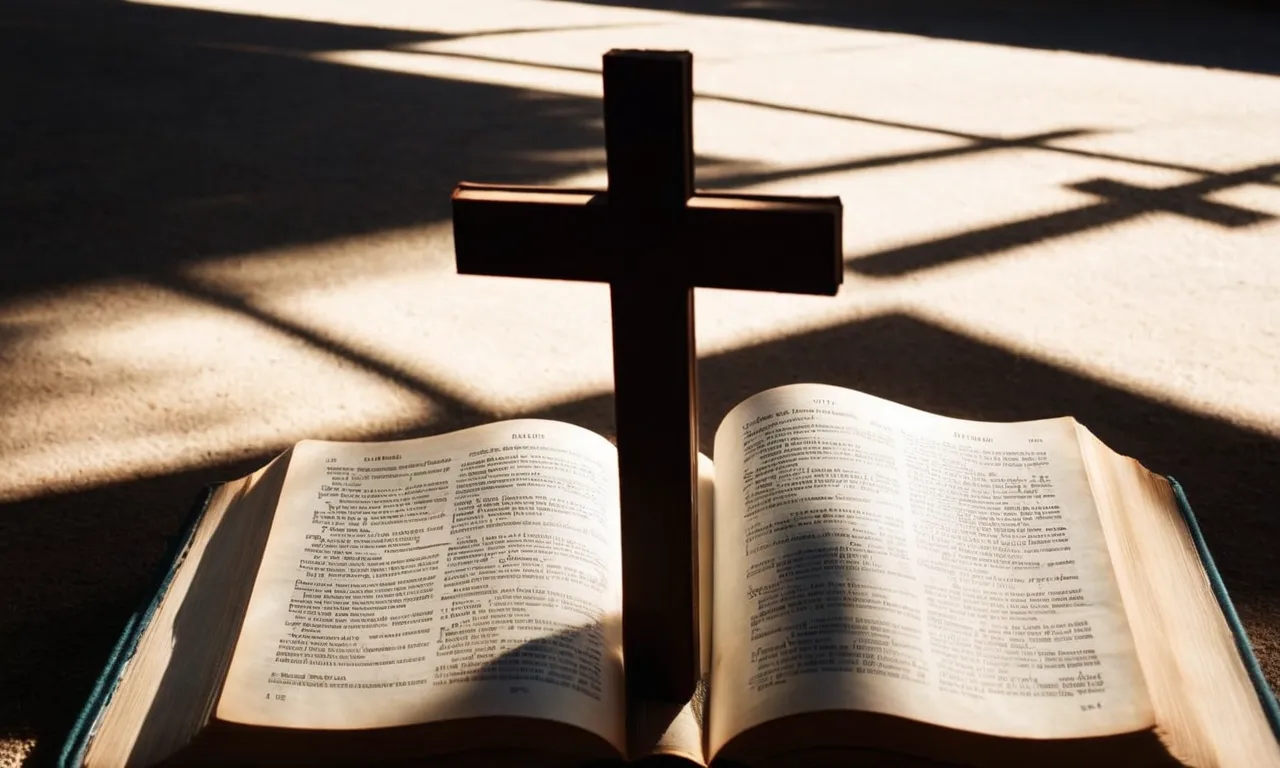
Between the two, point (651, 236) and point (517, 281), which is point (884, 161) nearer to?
point (517, 281)

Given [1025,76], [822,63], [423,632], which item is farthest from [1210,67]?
[423,632]

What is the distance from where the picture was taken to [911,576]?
0.76m

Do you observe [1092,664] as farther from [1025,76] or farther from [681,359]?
[1025,76]

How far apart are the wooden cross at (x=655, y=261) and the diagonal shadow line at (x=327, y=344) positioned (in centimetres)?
60

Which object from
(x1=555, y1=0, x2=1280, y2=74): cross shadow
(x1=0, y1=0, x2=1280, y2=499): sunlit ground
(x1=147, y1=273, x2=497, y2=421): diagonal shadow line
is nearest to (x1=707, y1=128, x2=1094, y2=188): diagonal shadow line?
(x1=0, y1=0, x2=1280, y2=499): sunlit ground

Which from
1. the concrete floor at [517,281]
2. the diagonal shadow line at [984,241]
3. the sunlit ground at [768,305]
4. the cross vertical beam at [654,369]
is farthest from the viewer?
the diagonal shadow line at [984,241]

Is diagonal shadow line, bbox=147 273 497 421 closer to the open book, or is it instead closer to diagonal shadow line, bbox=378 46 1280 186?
the open book

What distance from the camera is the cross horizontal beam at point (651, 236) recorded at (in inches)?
25.1

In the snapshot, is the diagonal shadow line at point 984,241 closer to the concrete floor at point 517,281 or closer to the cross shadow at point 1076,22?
the concrete floor at point 517,281

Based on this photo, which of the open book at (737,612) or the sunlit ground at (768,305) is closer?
the open book at (737,612)

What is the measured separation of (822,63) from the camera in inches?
122

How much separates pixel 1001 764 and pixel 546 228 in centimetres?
36

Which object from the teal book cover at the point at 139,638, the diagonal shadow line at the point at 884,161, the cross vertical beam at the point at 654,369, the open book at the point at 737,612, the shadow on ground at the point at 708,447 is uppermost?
the cross vertical beam at the point at 654,369

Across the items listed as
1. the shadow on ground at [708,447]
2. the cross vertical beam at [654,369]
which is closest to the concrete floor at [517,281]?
the shadow on ground at [708,447]
